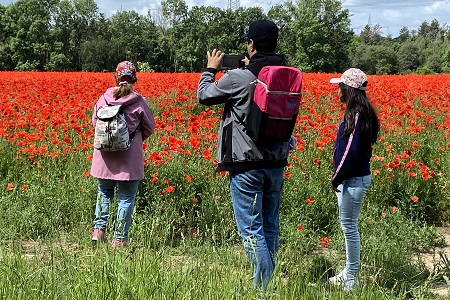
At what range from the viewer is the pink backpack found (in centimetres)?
308

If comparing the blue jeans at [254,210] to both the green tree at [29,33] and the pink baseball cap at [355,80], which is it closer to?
the pink baseball cap at [355,80]

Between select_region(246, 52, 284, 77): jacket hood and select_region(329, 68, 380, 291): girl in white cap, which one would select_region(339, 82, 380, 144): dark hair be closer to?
select_region(329, 68, 380, 291): girl in white cap

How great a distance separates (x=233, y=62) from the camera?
3400 millimetres

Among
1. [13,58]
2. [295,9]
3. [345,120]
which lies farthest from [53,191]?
[295,9]

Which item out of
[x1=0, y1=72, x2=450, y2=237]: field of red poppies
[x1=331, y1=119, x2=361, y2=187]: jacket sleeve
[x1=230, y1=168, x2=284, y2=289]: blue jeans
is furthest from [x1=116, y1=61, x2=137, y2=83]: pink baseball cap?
[x1=331, y1=119, x2=361, y2=187]: jacket sleeve

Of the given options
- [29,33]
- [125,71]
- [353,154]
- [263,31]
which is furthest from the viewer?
[29,33]

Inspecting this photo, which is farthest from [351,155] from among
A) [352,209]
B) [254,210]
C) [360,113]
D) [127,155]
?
[127,155]

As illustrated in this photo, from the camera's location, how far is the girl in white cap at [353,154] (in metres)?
3.60

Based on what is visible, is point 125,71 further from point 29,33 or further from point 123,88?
point 29,33

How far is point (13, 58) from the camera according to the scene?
55156 millimetres

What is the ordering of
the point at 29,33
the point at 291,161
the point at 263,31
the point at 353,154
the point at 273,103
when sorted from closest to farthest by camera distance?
the point at 273,103 < the point at 263,31 < the point at 353,154 < the point at 291,161 < the point at 29,33

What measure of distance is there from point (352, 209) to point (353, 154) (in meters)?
0.40

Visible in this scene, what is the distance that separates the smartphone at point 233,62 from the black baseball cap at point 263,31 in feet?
0.61

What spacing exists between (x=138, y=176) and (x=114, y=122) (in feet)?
1.62
